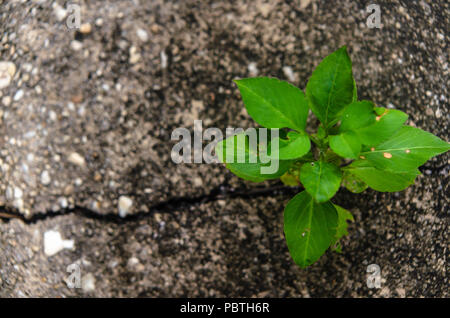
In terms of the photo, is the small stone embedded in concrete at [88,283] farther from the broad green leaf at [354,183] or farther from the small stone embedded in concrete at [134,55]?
the broad green leaf at [354,183]

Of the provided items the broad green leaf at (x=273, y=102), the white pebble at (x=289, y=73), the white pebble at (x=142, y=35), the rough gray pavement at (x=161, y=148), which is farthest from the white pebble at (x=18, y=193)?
the white pebble at (x=289, y=73)

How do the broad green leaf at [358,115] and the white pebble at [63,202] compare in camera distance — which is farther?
the white pebble at [63,202]

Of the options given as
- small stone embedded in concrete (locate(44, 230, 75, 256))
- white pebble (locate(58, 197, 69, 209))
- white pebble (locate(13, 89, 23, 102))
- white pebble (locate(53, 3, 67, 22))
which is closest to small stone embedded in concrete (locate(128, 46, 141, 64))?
white pebble (locate(53, 3, 67, 22))

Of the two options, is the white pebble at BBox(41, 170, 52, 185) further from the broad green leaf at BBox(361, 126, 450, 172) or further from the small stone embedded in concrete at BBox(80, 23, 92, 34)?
the broad green leaf at BBox(361, 126, 450, 172)

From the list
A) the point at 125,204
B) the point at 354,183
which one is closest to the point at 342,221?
the point at 354,183

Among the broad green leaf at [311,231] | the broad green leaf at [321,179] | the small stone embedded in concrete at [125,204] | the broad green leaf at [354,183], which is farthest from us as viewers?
the small stone embedded in concrete at [125,204]

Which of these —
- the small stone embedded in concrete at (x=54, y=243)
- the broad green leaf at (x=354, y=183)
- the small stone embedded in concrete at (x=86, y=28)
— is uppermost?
the small stone embedded in concrete at (x=86, y=28)

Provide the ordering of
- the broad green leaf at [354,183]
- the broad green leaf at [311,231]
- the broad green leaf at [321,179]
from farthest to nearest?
the broad green leaf at [354,183] < the broad green leaf at [311,231] < the broad green leaf at [321,179]
